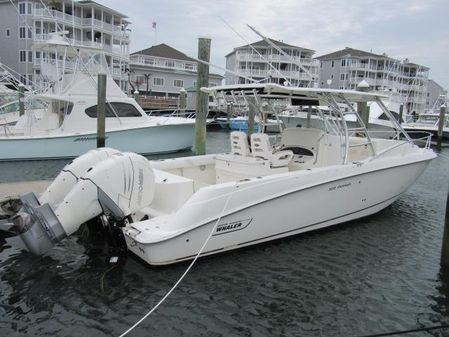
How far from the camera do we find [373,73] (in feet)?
208

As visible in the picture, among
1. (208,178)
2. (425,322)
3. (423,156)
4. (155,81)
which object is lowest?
(425,322)

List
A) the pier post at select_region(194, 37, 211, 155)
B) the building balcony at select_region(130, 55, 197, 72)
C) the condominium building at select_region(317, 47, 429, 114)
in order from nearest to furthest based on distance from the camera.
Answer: the pier post at select_region(194, 37, 211, 155) → the building balcony at select_region(130, 55, 197, 72) → the condominium building at select_region(317, 47, 429, 114)

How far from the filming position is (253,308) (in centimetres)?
505

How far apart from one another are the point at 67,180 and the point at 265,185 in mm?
2910

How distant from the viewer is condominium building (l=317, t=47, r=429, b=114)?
61.5 meters

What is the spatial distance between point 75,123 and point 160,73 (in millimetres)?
40893

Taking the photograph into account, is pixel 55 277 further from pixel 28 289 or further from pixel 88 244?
pixel 88 244

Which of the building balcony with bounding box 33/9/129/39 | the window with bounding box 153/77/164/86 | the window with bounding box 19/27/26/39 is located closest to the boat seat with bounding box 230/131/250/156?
the building balcony with bounding box 33/9/129/39

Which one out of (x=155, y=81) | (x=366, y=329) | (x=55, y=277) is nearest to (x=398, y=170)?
(x=366, y=329)

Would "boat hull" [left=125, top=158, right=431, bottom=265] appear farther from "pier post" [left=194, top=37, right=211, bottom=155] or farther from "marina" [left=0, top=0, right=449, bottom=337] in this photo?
"pier post" [left=194, top=37, right=211, bottom=155]

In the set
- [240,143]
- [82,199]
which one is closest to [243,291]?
[82,199]

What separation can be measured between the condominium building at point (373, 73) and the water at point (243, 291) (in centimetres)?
5627

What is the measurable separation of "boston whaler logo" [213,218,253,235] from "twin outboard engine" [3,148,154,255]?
109 cm

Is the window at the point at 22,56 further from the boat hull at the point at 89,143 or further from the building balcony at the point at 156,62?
the boat hull at the point at 89,143
